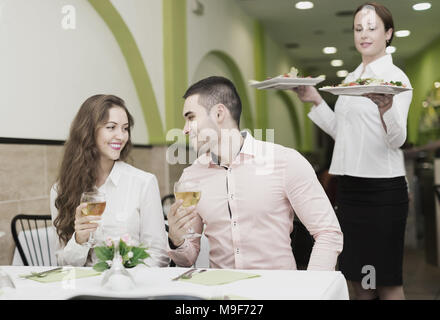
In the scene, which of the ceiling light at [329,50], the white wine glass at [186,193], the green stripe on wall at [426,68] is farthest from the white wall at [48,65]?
the ceiling light at [329,50]

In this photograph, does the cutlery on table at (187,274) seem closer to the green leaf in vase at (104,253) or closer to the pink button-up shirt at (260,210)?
the green leaf in vase at (104,253)

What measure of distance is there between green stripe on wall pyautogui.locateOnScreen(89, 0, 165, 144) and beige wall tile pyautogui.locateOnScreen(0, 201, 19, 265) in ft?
5.02

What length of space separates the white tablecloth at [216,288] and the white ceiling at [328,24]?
3887 mm

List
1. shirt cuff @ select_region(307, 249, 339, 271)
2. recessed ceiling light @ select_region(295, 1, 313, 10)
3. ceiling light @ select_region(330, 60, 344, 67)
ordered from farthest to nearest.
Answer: ceiling light @ select_region(330, 60, 344, 67) < recessed ceiling light @ select_region(295, 1, 313, 10) < shirt cuff @ select_region(307, 249, 339, 271)

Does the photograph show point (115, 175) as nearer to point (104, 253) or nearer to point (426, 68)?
point (104, 253)

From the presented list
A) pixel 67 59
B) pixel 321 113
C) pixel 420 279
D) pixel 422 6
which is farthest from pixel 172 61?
pixel 422 6

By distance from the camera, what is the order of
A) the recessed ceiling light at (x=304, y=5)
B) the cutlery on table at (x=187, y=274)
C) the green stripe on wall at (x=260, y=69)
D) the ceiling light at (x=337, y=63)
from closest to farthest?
the cutlery on table at (x=187, y=274) < the recessed ceiling light at (x=304, y=5) < the green stripe on wall at (x=260, y=69) < the ceiling light at (x=337, y=63)

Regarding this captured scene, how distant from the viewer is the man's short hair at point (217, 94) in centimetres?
164

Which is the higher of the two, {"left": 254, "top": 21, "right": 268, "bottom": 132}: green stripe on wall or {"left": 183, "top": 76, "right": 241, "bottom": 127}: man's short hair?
{"left": 254, "top": 21, "right": 268, "bottom": 132}: green stripe on wall

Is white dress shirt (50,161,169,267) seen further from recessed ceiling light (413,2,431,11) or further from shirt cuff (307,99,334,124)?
recessed ceiling light (413,2,431,11)

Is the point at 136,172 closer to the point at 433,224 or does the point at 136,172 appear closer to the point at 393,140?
the point at 393,140

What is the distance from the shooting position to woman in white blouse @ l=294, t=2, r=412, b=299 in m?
2.21

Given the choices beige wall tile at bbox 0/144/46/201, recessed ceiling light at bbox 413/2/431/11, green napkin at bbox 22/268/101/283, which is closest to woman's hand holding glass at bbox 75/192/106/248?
green napkin at bbox 22/268/101/283

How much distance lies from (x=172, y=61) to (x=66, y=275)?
315cm
